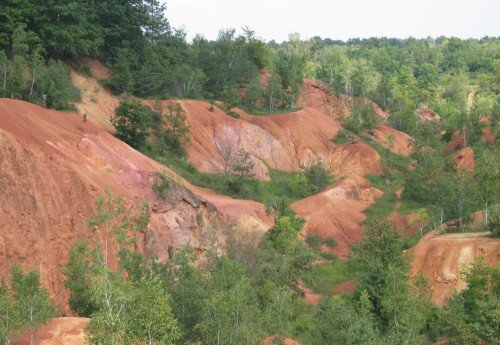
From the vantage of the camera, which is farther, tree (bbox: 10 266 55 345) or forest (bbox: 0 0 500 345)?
forest (bbox: 0 0 500 345)

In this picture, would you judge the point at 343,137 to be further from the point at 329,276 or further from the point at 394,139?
the point at 329,276

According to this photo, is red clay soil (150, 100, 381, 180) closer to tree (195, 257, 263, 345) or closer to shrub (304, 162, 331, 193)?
shrub (304, 162, 331, 193)

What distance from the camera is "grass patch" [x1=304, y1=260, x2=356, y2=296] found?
30.9 metres

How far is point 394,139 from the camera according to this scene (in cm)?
5950

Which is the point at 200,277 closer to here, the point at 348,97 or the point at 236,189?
the point at 236,189

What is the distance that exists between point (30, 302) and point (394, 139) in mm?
49320

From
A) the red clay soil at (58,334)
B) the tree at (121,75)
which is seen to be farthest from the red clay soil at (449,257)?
the tree at (121,75)

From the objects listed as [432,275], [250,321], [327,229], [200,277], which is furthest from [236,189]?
[250,321]

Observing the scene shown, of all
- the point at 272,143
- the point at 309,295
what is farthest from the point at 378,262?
the point at 272,143

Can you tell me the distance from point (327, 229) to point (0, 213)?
2585 centimetres

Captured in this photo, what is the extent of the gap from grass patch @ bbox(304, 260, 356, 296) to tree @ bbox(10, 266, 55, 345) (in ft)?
52.1

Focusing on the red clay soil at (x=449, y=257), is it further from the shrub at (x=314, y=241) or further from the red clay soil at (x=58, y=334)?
the red clay soil at (x=58, y=334)

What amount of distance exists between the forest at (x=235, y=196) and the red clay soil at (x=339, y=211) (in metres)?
1.31

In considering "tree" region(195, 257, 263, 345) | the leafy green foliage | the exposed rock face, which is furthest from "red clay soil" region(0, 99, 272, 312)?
the leafy green foliage
